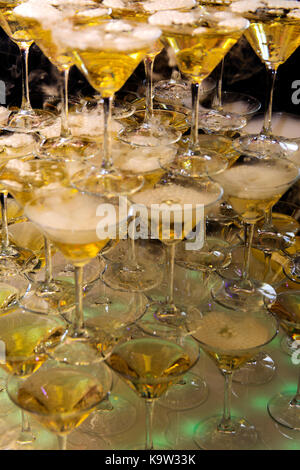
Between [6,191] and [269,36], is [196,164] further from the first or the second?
[6,191]

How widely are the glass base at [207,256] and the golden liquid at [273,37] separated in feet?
1.23

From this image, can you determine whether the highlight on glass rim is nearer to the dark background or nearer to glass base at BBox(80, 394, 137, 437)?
glass base at BBox(80, 394, 137, 437)

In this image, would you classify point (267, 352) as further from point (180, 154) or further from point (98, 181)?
point (98, 181)

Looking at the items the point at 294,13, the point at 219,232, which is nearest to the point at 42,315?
the point at 219,232

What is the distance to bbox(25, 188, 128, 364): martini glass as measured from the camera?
911mm

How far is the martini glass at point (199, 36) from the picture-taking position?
1.03 meters

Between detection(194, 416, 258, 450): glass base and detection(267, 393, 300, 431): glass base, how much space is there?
2.1 inches

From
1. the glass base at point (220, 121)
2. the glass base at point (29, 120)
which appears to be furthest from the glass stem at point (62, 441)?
the glass base at point (220, 121)

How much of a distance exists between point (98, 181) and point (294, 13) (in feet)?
1.74

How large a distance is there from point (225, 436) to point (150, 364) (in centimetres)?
23

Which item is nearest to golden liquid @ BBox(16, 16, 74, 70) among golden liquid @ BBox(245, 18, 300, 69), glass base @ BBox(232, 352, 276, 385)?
golden liquid @ BBox(245, 18, 300, 69)

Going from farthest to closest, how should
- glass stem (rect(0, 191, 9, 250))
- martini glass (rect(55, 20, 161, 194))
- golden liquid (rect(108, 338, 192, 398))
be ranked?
glass stem (rect(0, 191, 9, 250)) < golden liquid (rect(108, 338, 192, 398)) < martini glass (rect(55, 20, 161, 194))

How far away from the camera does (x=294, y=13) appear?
1.21m

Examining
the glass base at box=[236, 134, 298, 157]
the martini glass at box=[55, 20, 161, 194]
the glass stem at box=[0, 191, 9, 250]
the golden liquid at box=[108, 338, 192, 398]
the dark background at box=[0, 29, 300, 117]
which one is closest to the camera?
the martini glass at box=[55, 20, 161, 194]
